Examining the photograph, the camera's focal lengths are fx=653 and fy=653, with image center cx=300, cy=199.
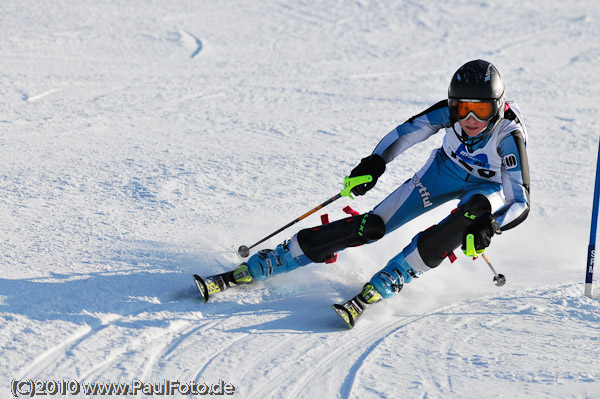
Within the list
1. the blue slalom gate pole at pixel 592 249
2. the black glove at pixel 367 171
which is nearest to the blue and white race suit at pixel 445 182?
the black glove at pixel 367 171

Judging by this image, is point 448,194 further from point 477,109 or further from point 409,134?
point 477,109

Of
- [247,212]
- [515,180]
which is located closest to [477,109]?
[515,180]

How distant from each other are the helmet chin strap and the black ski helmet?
0.04 ft

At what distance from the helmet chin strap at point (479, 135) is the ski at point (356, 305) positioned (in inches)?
44.8

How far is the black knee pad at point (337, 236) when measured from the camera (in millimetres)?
4172

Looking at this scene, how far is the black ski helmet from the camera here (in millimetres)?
4008

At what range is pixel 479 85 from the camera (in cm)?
401

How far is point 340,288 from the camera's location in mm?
4418

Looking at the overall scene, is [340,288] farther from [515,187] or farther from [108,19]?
[108,19]

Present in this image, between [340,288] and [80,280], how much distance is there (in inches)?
65.8

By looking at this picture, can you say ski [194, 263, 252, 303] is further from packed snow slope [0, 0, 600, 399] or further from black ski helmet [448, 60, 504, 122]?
black ski helmet [448, 60, 504, 122]

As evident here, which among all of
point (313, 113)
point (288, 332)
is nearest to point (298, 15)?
point (313, 113)

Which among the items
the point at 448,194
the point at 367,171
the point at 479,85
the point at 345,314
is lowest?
the point at 345,314

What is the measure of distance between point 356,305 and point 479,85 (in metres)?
1.54
